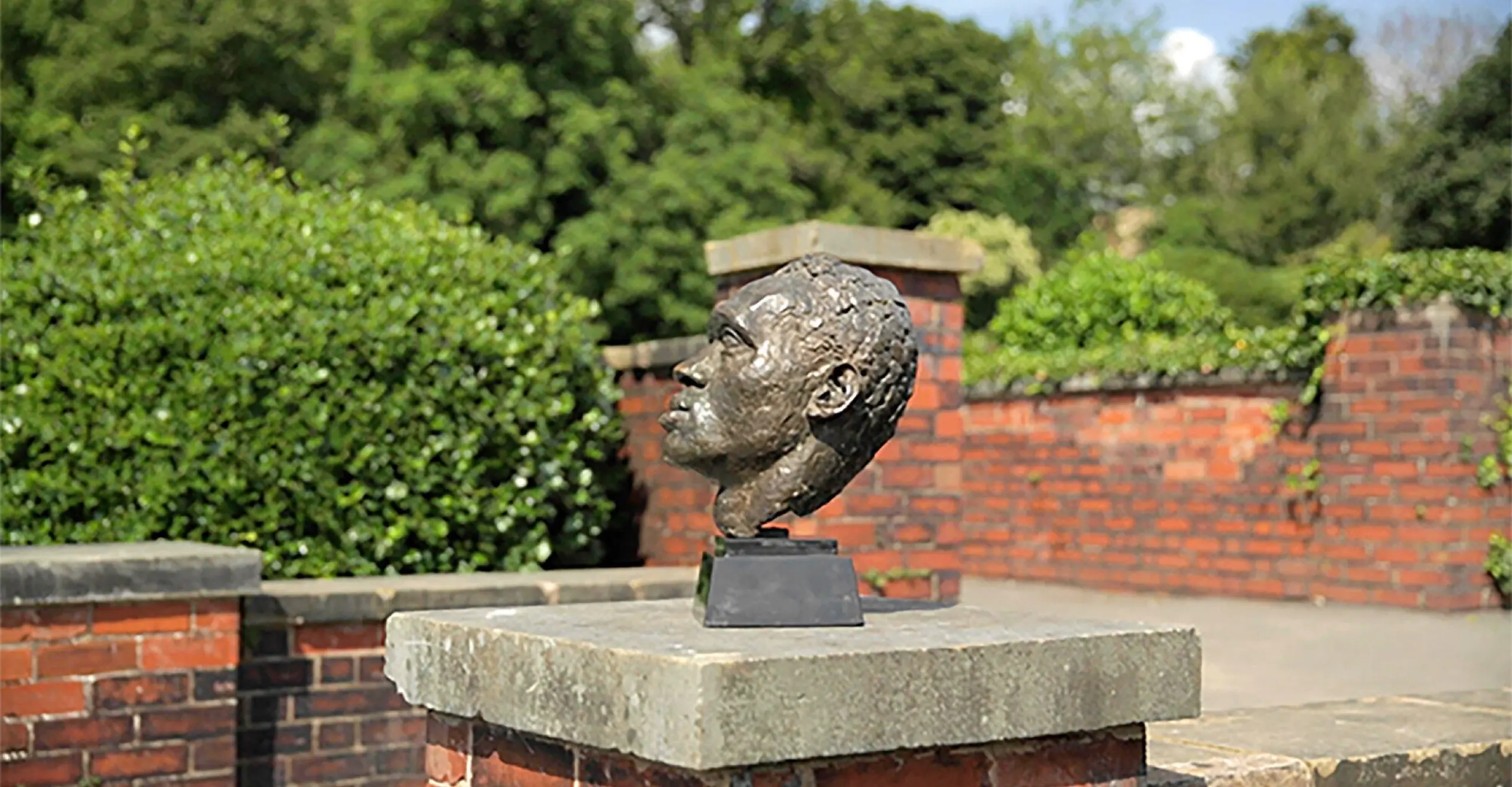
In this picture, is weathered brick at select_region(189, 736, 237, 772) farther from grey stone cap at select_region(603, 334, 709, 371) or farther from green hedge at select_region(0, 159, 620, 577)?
grey stone cap at select_region(603, 334, 709, 371)

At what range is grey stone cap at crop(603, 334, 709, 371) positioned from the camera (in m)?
6.36

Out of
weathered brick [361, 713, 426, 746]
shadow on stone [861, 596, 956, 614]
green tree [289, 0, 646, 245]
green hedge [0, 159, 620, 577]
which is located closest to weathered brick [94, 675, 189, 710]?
weathered brick [361, 713, 426, 746]

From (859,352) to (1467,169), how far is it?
25.7 meters

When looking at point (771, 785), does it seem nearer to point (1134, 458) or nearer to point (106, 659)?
point (106, 659)

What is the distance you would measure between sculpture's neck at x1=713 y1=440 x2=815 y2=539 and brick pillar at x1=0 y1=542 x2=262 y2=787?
6.94 ft

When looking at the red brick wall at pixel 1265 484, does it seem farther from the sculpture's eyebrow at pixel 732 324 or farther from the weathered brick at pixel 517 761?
the weathered brick at pixel 517 761

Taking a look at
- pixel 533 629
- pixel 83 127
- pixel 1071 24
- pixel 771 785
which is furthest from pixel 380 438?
pixel 1071 24

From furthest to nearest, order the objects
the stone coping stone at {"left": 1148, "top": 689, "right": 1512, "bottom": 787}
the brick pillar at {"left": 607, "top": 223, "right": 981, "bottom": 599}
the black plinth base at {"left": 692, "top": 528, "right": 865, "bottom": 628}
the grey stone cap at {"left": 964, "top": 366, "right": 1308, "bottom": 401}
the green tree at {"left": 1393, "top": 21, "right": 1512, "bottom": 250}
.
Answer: the green tree at {"left": 1393, "top": 21, "right": 1512, "bottom": 250} < the grey stone cap at {"left": 964, "top": 366, "right": 1308, "bottom": 401} < the brick pillar at {"left": 607, "top": 223, "right": 981, "bottom": 599} < the stone coping stone at {"left": 1148, "top": 689, "right": 1512, "bottom": 787} < the black plinth base at {"left": 692, "top": 528, "right": 865, "bottom": 628}

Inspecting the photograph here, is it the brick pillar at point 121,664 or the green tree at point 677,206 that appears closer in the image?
the brick pillar at point 121,664

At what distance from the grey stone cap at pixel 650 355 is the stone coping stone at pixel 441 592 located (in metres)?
1.05

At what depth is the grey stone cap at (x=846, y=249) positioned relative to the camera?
5648 millimetres

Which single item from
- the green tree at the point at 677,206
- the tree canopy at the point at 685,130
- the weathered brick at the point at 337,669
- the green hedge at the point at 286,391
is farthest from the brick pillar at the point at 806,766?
the green tree at the point at 677,206

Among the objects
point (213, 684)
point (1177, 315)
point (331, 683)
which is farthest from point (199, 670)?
point (1177, 315)

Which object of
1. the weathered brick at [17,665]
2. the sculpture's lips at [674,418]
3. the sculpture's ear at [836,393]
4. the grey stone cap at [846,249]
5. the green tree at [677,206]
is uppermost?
the green tree at [677,206]
